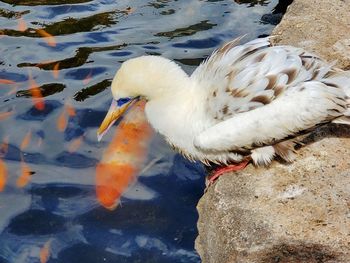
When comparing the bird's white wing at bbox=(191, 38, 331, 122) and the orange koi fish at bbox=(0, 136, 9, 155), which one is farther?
the orange koi fish at bbox=(0, 136, 9, 155)

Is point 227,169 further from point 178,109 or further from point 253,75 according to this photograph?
point 253,75

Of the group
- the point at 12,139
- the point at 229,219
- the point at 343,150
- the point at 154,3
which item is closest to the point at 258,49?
the point at 343,150

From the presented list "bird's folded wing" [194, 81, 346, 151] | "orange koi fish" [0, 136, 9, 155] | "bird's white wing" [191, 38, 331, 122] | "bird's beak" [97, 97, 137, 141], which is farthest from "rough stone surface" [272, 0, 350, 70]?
"orange koi fish" [0, 136, 9, 155]

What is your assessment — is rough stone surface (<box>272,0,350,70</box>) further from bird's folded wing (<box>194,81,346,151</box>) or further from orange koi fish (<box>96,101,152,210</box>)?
orange koi fish (<box>96,101,152,210</box>)

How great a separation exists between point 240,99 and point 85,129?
2599 mm

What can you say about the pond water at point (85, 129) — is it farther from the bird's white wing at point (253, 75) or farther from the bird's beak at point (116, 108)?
the bird's white wing at point (253, 75)

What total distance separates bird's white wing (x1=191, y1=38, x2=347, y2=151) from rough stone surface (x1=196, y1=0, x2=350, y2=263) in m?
0.32

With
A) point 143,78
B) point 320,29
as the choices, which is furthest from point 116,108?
point 320,29

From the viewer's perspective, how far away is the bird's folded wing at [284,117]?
4559mm

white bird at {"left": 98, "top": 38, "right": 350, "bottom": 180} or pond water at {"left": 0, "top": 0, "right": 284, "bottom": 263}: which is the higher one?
white bird at {"left": 98, "top": 38, "right": 350, "bottom": 180}

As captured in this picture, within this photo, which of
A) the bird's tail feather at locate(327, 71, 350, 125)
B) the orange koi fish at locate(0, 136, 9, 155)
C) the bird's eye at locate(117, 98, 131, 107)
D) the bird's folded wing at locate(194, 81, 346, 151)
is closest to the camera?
the bird's folded wing at locate(194, 81, 346, 151)

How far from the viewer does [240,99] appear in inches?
Answer: 185

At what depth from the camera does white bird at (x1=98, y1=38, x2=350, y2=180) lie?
180 inches

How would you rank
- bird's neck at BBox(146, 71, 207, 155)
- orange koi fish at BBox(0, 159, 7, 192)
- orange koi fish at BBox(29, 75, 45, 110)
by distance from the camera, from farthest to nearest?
orange koi fish at BBox(29, 75, 45, 110) → orange koi fish at BBox(0, 159, 7, 192) → bird's neck at BBox(146, 71, 207, 155)
